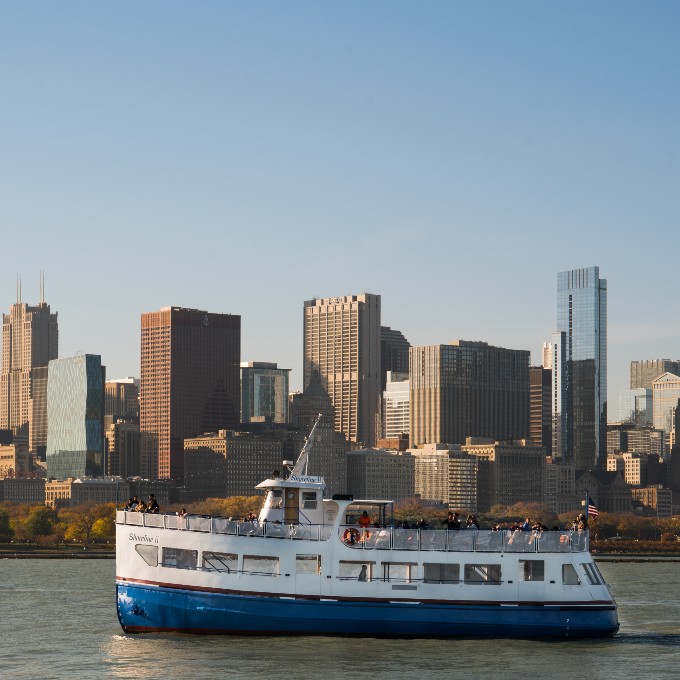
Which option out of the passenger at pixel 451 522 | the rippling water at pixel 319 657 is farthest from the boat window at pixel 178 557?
the passenger at pixel 451 522

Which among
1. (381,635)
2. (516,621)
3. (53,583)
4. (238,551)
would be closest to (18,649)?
(238,551)

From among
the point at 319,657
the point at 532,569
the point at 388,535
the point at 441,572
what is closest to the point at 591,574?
the point at 532,569

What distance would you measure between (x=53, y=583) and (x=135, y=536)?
5210cm

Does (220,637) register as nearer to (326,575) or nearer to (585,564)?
(326,575)

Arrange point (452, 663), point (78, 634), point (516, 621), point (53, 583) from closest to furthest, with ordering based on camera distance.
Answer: point (452, 663) < point (516, 621) < point (78, 634) < point (53, 583)

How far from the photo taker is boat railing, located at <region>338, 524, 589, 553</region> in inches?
2340

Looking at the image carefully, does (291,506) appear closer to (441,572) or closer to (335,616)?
(335,616)

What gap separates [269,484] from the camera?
60.8 meters

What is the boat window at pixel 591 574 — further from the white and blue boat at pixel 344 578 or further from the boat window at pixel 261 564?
the boat window at pixel 261 564

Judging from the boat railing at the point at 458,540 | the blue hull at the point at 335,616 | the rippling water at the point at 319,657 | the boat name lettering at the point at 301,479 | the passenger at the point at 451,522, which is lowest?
the rippling water at the point at 319,657

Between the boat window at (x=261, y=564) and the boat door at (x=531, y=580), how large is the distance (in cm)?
Result: 902

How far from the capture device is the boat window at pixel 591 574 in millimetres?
60094

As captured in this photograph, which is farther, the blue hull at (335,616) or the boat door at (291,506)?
the boat door at (291,506)

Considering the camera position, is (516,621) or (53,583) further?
(53,583)
